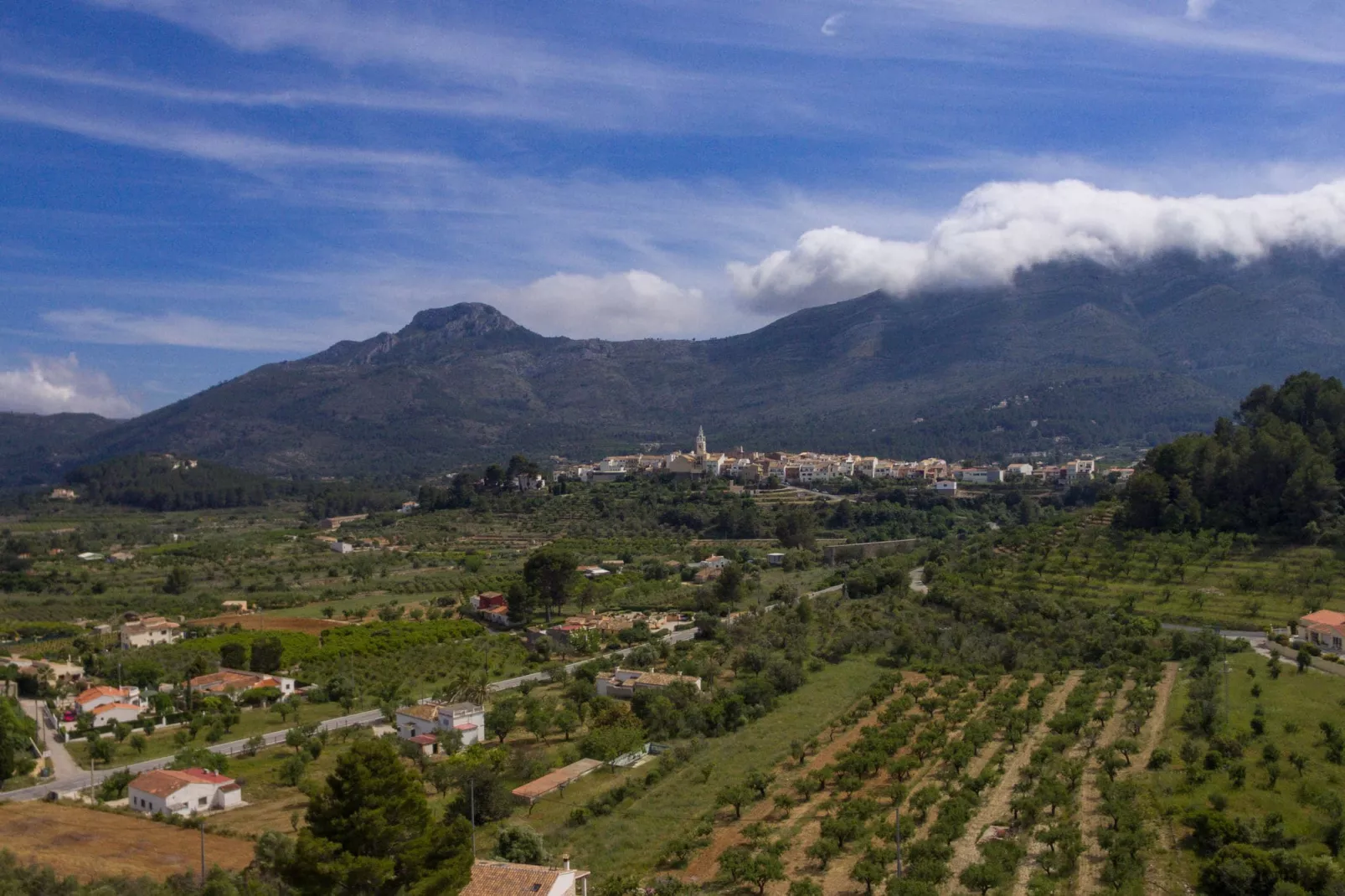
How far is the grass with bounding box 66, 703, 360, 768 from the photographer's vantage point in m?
27.8

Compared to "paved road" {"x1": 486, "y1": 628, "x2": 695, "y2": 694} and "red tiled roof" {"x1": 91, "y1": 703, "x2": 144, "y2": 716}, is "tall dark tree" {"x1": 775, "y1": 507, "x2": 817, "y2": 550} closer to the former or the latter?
"paved road" {"x1": 486, "y1": 628, "x2": 695, "y2": 694}

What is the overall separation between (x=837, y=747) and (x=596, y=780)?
19.2ft

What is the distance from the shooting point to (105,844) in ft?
65.5

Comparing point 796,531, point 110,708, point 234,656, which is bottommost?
point 110,708

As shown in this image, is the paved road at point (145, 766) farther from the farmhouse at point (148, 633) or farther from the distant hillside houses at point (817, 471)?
the distant hillside houses at point (817, 471)

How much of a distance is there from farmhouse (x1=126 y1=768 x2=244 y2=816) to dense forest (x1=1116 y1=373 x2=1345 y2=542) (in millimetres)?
36690

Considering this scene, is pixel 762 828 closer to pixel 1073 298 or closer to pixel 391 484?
pixel 391 484

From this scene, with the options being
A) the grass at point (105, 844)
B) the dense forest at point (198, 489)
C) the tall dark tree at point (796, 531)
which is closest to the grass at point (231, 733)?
the grass at point (105, 844)

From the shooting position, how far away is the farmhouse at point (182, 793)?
22.7m

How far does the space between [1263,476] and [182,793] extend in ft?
134

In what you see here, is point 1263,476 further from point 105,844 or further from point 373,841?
point 105,844

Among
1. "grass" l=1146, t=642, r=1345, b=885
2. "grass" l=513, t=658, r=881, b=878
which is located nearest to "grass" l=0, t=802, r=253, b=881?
"grass" l=513, t=658, r=881, b=878

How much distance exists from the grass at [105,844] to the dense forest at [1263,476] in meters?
37.9

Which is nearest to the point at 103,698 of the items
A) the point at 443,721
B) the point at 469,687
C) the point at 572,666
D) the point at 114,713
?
the point at 114,713
